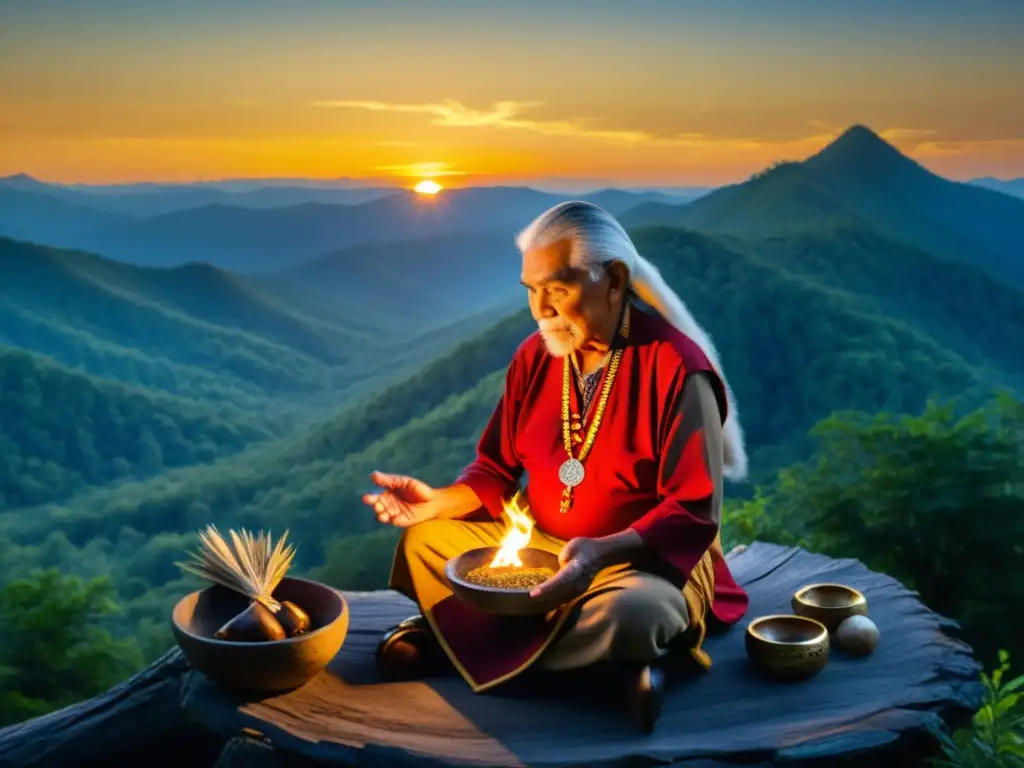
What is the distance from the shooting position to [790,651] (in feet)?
10.3

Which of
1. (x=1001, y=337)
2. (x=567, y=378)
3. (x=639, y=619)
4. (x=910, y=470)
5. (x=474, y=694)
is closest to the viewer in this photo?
(x=639, y=619)

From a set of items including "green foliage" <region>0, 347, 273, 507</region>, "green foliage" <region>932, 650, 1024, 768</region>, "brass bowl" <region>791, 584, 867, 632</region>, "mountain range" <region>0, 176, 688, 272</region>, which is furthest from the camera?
"mountain range" <region>0, 176, 688, 272</region>

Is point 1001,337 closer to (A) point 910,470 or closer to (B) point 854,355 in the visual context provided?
(B) point 854,355

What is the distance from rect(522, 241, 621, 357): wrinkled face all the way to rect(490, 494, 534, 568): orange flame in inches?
21.7

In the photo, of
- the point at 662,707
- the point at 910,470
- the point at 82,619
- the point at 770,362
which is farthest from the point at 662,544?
the point at 770,362

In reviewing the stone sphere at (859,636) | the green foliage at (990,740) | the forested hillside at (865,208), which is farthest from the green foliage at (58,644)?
the forested hillside at (865,208)

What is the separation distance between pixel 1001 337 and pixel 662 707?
5.58 metres

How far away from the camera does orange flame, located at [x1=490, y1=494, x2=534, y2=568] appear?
3145 mm

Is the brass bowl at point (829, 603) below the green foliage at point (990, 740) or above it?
above

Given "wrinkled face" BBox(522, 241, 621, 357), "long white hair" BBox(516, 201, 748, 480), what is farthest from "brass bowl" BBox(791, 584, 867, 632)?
"wrinkled face" BBox(522, 241, 621, 357)

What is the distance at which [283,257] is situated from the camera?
830 centimetres

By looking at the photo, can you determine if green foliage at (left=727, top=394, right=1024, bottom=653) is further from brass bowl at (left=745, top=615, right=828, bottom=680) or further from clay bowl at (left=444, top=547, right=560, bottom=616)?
clay bowl at (left=444, top=547, right=560, bottom=616)

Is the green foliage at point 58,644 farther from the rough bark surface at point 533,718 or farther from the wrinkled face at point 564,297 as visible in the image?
the wrinkled face at point 564,297

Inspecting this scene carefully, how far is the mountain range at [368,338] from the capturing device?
675 cm
